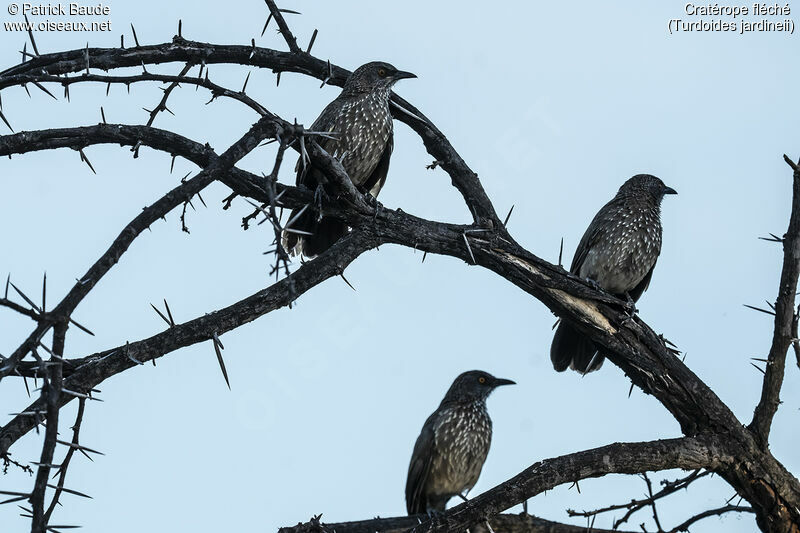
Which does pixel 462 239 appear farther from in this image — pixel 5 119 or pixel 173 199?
pixel 5 119

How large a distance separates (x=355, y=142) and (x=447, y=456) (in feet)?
7.98

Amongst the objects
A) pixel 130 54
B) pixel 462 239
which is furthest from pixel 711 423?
pixel 130 54

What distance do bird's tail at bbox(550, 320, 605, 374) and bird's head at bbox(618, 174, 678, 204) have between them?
1.62 m

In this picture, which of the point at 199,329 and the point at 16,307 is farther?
the point at 199,329

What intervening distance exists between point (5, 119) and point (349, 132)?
7.82ft

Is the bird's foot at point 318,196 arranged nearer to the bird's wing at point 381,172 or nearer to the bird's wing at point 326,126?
the bird's wing at point 326,126

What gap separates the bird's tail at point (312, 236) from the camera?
21.3ft

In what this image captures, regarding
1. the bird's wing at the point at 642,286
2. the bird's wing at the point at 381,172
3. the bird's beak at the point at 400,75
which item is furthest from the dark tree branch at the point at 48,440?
the bird's wing at the point at 642,286

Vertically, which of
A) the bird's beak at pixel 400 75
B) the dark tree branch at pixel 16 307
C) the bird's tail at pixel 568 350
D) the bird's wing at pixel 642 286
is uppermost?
the bird's beak at pixel 400 75

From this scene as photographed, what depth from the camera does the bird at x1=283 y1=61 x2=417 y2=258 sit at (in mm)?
6609

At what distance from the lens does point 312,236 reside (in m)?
6.64

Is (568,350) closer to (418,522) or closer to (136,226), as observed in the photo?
(418,522)

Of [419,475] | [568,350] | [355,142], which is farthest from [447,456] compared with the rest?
[355,142]

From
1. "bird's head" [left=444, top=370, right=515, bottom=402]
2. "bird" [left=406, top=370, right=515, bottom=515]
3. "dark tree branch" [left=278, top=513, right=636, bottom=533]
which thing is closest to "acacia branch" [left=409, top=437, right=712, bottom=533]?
"dark tree branch" [left=278, top=513, right=636, bottom=533]
